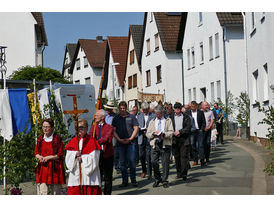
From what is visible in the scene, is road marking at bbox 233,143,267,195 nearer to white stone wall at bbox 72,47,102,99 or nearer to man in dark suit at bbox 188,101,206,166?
man in dark suit at bbox 188,101,206,166

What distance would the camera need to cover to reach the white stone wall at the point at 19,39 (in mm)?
38156

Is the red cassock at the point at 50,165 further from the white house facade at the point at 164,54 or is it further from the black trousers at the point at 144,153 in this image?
the white house facade at the point at 164,54

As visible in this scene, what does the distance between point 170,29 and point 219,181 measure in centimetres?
2821

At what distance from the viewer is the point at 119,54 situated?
168 ft

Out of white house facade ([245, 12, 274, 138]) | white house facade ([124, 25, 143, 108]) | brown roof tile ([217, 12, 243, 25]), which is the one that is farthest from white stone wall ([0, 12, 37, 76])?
white house facade ([245, 12, 274, 138])

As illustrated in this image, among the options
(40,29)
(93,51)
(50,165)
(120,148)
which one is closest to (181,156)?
(120,148)

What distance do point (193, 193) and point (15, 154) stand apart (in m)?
3.53

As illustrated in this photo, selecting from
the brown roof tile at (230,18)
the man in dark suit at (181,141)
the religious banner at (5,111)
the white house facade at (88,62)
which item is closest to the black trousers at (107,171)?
the religious banner at (5,111)

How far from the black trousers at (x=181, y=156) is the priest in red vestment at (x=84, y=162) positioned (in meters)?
4.15

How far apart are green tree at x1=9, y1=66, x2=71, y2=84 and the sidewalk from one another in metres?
18.2

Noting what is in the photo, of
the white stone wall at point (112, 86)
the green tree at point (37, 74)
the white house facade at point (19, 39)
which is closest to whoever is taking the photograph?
the green tree at point (37, 74)

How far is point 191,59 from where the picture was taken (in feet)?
112

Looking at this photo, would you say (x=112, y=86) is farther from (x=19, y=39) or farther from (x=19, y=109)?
(x=19, y=109)
